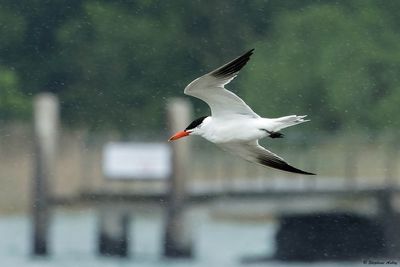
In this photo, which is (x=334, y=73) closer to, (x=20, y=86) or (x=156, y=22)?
(x=156, y=22)

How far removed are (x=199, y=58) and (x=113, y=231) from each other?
215 centimetres

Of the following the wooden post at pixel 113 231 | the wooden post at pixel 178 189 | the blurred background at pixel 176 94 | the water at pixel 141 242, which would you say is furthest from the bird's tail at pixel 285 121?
the water at pixel 141 242

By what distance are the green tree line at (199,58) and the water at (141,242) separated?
115 cm

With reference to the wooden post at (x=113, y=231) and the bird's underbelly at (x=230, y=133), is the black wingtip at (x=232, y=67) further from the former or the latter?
the wooden post at (x=113, y=231)

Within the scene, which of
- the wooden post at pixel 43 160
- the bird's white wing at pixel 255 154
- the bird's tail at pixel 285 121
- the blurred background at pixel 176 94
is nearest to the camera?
the bird's tail at pixel 285 121

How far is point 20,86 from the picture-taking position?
15.9 m

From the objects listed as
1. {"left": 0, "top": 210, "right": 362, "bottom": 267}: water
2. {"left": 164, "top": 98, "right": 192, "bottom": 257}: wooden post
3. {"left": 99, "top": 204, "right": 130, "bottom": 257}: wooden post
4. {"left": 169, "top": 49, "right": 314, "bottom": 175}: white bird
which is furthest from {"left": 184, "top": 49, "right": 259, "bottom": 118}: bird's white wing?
{"left": 0, "top": 210, "right": 362, "bottom": 267}: water

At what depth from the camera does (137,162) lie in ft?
47.4

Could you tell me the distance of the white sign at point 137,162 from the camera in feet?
47.1

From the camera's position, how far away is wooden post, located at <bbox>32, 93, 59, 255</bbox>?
13.8m

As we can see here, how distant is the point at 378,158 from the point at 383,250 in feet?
3.45

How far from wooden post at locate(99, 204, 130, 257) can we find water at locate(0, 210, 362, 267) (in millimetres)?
206

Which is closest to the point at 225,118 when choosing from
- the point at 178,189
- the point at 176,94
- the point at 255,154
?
the point at 255,154

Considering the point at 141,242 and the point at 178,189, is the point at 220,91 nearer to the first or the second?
the point at 178,189
